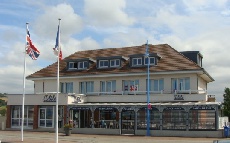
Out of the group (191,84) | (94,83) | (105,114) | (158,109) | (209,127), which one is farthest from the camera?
(94,83)

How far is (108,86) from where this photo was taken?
4325 cm

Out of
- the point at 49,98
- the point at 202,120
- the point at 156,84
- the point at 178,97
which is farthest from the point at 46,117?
the point at 202,120

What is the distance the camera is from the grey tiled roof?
3931cm

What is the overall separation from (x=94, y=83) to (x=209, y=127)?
1579 centimetres

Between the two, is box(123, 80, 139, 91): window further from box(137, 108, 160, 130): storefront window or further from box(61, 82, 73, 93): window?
box(61, 82, 73, 93): window

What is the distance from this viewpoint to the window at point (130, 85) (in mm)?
41312

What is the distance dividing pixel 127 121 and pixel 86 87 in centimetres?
838

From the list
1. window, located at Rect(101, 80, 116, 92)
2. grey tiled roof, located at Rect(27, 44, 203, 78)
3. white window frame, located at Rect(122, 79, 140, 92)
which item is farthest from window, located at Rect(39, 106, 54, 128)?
white window frame, located at Rect(122, 79, 140, 92)

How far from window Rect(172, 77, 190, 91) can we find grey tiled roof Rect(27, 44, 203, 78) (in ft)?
4.33

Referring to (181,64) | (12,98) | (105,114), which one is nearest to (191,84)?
(181,64)

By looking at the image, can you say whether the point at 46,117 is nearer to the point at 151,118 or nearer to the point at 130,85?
the point at 130,85

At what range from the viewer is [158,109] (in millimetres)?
35500

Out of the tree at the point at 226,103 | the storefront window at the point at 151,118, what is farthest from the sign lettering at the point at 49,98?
the tree at the point at 226,103

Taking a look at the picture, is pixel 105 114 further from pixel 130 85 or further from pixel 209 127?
pixel 209 127
